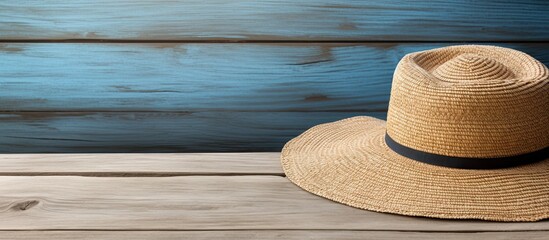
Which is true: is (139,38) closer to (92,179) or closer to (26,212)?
(92,179)

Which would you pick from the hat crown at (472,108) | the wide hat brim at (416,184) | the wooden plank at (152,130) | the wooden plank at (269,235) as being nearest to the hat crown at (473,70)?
the hat crown at (472,108)

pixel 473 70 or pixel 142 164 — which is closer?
pixel 473 70

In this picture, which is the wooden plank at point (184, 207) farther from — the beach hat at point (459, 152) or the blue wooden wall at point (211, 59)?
the blue wooden wall at point (211, 59)

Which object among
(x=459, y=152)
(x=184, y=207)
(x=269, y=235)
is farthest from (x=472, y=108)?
(x=184, y=207)

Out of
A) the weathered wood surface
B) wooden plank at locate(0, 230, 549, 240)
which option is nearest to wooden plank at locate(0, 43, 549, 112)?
the weathered wood surface

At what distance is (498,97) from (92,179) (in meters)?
0.69

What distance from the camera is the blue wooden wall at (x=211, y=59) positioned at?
124 centimetres

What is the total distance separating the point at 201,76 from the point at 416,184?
59 cm

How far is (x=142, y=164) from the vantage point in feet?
3.57

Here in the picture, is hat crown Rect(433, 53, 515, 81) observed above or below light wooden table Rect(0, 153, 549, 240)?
above

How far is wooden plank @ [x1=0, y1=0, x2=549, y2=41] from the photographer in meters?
1.24

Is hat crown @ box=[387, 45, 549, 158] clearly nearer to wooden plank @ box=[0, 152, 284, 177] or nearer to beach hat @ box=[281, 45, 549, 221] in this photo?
beach hat @ box=[281, 45, 549, 221]

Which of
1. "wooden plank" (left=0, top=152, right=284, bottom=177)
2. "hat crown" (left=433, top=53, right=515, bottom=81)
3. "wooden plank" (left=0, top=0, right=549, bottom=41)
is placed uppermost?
"wooden plank" (left=0, top=0, right=549, bottom=41)

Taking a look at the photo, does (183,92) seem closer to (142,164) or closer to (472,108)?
(142,164)
